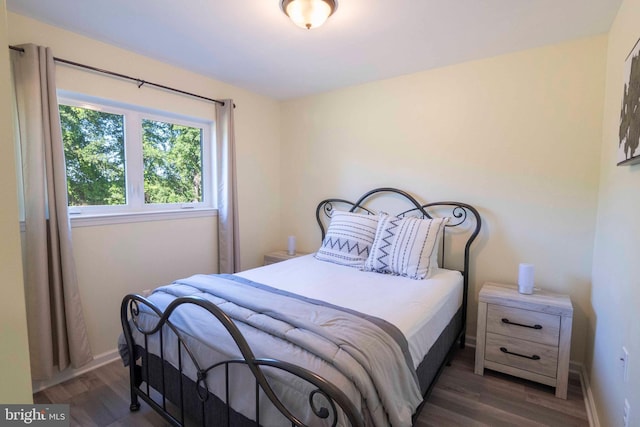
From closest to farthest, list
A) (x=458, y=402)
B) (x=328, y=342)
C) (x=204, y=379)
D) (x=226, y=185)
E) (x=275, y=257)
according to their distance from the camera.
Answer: (x=328, y=342) < (x=204, y=379) < (x=458, y=402) < (x=226, y=185) < (x=275, y=257)

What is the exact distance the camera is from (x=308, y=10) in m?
1.65

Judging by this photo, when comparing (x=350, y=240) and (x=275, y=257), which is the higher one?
(x=350, y=240)

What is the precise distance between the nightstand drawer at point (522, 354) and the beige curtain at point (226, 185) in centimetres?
225

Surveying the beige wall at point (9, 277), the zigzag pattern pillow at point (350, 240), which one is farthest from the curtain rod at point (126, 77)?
the beige wall at point (9, 277)

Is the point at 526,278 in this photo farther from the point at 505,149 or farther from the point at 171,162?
the point at 171,162

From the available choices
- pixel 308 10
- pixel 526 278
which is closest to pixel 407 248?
pixel 526 278

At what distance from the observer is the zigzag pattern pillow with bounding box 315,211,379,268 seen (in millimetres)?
2564

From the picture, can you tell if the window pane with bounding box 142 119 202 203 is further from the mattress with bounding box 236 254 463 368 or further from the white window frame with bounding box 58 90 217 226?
the mattress with bounding box 236 254 463 368

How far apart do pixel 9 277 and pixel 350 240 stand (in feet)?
7.36

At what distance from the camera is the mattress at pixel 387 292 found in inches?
62.7

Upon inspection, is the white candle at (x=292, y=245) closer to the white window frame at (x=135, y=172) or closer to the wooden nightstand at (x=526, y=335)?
the white window frame at (x=135, y=172)

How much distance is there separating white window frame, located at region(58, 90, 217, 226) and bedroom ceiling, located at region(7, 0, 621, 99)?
334mm

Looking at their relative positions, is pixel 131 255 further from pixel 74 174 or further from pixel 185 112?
pixel 185 112

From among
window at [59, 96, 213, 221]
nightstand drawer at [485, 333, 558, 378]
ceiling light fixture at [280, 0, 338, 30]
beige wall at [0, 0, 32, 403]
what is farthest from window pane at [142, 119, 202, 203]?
nightstand drawer at [485, 333, 558, 378]
